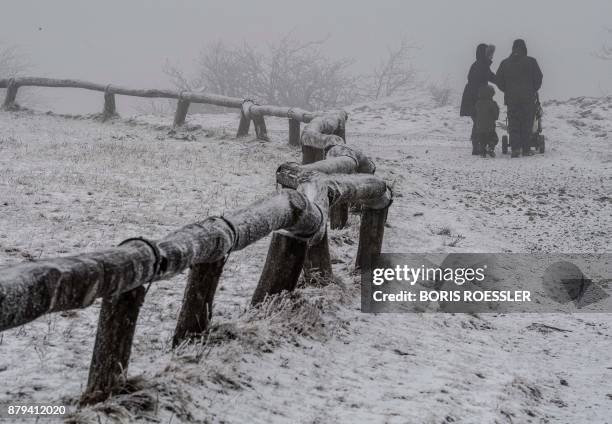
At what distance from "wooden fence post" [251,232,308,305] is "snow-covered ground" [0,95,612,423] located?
0.36 ft

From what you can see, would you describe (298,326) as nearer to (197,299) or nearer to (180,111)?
(197,299)

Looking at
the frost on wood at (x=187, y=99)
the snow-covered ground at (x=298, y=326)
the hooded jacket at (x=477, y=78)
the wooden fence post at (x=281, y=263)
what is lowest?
the snow-covered ground at (x=298, y=326)

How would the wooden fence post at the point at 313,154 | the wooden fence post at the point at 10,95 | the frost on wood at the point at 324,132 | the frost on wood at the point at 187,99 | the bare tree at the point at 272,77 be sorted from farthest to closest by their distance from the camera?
1. the bare tree at the point at 272,77
2. the wooden fence post at the point at 10,95
3. the frost on wood at the point at 187,99
4. the wooden fence post at the point at 313,154
5. the frost on wood at the point at 324,132

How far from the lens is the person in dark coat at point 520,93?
45.2ft

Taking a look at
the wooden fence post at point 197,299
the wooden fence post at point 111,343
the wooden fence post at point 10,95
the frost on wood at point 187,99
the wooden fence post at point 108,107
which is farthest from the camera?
the wooden fence post at point 10,95

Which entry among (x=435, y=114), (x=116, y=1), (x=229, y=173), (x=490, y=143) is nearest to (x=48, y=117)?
(x=229, y=173)

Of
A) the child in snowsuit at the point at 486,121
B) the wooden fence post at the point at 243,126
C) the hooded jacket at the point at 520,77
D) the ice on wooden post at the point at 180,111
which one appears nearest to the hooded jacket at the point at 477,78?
the hooded jacket at the point at 520,77

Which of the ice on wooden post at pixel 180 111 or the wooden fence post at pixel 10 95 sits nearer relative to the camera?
the ice on wooden post at pixel 180 111

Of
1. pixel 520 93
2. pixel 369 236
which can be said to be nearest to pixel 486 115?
pixel 520 93

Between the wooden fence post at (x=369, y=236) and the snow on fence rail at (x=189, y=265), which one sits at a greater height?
the snow on fence rail at (x=189, y=265)

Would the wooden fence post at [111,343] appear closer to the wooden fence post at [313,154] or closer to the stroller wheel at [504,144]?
the wooden fence post at [313,154]

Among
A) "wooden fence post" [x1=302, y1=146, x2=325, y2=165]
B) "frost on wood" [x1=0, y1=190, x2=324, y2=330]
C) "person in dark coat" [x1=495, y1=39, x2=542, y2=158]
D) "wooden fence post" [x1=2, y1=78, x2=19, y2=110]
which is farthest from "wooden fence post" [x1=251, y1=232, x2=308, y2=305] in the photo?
"wooden fence post" [x1=2, y1=78, x2=19, y2=110]

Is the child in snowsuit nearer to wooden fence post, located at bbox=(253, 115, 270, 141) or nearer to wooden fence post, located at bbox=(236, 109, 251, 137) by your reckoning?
wooden fence post, located at bbox=(253, 115, 270, 141)

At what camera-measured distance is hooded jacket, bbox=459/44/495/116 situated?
14.4m
